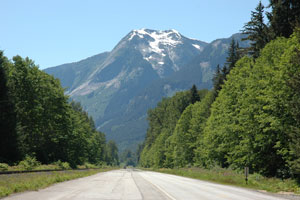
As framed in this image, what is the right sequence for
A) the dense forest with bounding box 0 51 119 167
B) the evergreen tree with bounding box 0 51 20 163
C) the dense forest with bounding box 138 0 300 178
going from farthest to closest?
1. the dense forest with bounding box 0 51 119 167
2. the evergreen tree with bounding box 0 51 20 163
3. the dense forest with bounding box 138 0 300 178

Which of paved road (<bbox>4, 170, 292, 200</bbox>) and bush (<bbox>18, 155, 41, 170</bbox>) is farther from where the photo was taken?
bush (<bbox>18, 155, 41, 170</bbox>)

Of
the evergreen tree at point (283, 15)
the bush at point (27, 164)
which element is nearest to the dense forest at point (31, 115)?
the bush at point (27, 164)

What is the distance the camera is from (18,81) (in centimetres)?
5256

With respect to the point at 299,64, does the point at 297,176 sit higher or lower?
lower

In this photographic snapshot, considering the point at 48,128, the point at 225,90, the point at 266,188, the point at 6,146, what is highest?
the point at 225,90

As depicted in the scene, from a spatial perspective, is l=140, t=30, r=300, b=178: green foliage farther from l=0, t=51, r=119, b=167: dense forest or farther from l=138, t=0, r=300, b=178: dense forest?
l=0, t=51, r=119, b=167: dense forest

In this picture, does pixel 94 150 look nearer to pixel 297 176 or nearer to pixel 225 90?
pixel 225 90

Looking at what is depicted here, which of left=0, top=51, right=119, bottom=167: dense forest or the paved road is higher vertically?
left=0, top=51, right=119, bottom=167: dense forest

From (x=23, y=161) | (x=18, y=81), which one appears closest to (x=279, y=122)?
(x=23, y=161)

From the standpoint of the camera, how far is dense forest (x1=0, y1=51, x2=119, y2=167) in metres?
41.3

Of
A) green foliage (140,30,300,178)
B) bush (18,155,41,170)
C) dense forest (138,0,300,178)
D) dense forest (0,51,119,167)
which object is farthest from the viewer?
dense forest (0,51,119,167)

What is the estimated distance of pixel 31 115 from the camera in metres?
53.8

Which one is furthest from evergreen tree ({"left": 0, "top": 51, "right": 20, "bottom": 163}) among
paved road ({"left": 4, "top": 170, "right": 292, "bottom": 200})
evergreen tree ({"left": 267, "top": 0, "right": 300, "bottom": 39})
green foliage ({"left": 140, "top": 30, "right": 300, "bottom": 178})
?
evergreen tree ({"left": 267, "top": 0, "right": 300, "bottom": 39})

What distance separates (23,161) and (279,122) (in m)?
28.8
